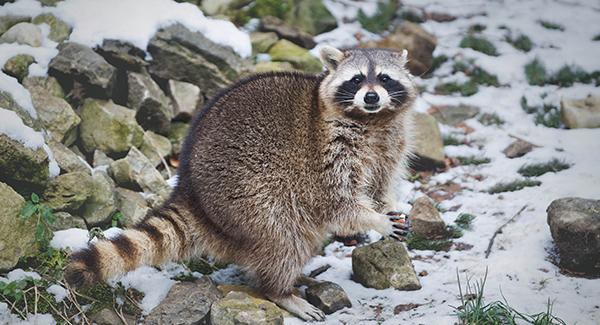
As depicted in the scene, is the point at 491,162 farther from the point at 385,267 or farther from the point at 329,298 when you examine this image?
the point at 329,298

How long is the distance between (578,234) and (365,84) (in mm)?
1299

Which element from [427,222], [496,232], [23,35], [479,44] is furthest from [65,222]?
[479,44]

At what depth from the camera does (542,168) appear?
4301 millimetres

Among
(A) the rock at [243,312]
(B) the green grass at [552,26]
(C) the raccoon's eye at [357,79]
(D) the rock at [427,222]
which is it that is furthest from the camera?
(B) the green grass at [552,26]

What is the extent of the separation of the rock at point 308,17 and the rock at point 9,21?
2384 mm

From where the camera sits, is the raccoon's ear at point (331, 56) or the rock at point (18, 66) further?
the rock at point (18, 66)

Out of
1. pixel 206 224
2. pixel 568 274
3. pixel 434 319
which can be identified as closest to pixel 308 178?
pixel 206 224

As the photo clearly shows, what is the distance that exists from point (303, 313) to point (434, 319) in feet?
2.16

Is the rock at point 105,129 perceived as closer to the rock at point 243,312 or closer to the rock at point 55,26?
the rock at point 55,26

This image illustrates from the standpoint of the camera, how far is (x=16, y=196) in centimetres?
319

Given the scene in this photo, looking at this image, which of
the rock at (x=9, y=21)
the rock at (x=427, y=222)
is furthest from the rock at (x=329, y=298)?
the rock at (x=9, y=21)

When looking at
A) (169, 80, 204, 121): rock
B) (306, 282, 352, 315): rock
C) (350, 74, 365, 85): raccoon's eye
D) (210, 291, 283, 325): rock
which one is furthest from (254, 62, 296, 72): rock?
(210, 291, 283, 325): rock

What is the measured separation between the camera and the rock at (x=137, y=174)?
3.96 meters

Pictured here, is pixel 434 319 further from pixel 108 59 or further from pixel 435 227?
pixel 108 59
